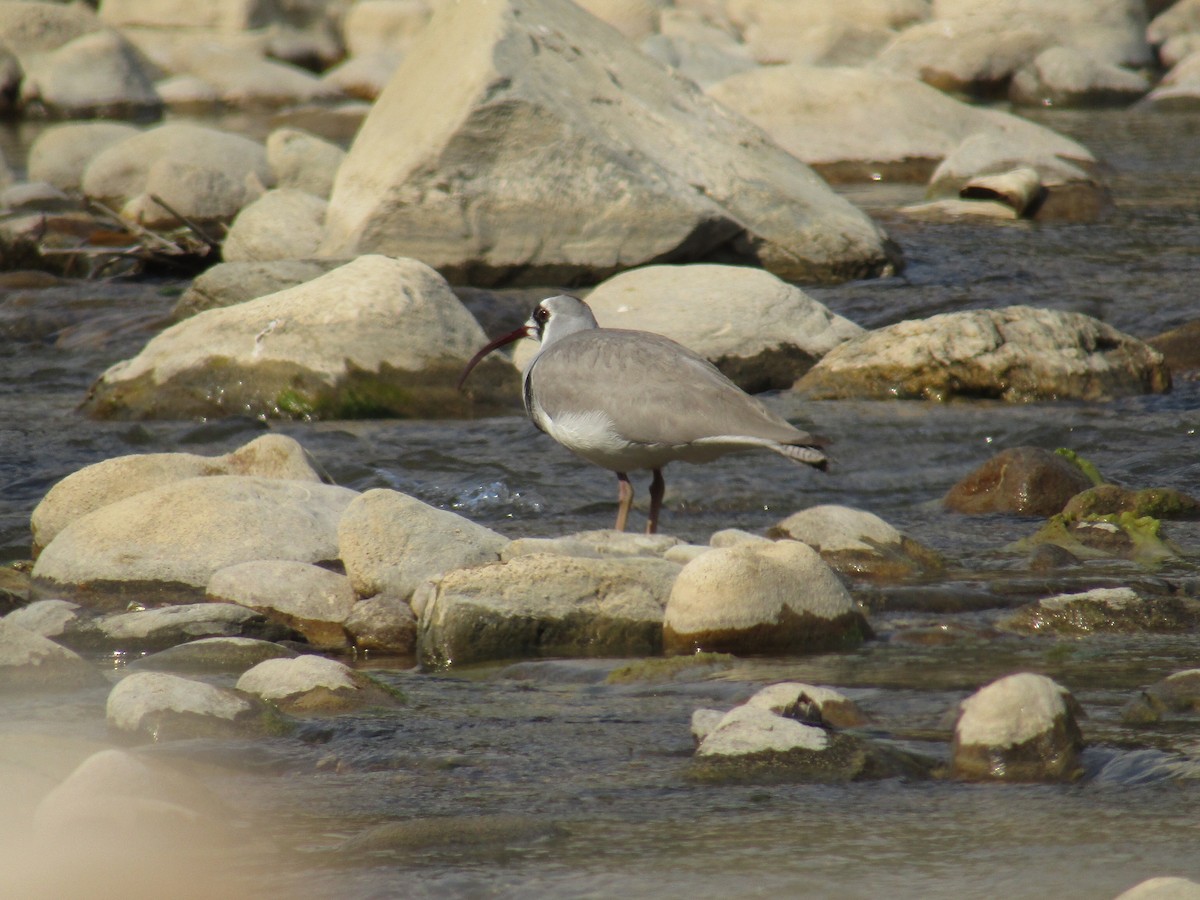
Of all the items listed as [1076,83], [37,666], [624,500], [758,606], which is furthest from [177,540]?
[1076,83]

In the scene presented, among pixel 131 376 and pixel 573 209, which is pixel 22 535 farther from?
pixel 573 209

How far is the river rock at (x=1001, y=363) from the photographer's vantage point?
9609 mm

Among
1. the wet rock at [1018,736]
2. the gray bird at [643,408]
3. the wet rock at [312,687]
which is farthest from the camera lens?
the gray bird at [643,408]

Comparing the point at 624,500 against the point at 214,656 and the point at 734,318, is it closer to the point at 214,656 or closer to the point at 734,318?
the point at 214,656

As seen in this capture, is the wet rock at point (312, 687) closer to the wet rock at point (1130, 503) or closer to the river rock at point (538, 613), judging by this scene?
the river rock at point (538, 613)

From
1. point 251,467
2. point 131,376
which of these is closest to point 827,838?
point 251,467

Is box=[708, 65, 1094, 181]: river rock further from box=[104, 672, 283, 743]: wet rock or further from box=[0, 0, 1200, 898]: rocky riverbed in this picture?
box=[104, 672, 283, 743]: wet rock

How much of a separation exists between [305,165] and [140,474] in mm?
10001

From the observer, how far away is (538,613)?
5.47m

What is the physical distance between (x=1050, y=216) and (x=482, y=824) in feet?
42.1

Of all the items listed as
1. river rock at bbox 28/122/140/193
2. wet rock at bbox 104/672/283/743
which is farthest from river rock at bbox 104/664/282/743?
river rock at bbox 28/122/140/193

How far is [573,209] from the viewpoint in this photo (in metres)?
12.2

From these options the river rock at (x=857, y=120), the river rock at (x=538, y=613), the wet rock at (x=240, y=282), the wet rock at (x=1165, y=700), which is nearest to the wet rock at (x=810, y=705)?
the wet rock at (x=1165, y=700)

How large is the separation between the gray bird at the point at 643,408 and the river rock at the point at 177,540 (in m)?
1.03
